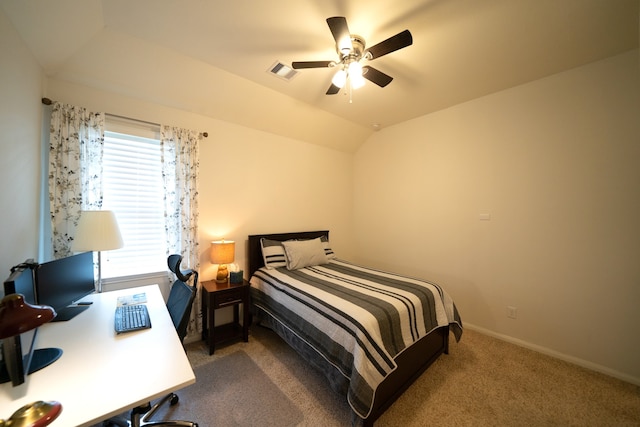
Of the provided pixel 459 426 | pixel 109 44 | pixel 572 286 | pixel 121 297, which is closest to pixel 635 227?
pixel 572 286

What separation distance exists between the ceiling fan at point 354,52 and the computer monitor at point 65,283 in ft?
6.72

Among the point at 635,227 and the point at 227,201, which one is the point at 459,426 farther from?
the point at 227,201

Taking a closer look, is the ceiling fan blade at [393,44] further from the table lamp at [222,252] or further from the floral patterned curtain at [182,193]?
the table lamp at [222,252]

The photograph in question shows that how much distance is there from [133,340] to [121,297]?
76cm

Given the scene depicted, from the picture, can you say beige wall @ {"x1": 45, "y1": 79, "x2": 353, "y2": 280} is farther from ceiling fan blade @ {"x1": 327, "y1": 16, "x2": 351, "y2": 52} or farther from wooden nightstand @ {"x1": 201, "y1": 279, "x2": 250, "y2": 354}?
ceiling fan blade @ {"x1": 327, "y1": 16, "x2": 351, "y2": 52}

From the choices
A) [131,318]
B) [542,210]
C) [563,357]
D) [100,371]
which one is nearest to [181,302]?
[131,318]

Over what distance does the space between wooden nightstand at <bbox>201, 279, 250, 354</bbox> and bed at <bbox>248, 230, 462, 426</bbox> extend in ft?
0.67

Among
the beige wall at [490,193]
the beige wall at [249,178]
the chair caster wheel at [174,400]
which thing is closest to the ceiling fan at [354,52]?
the beige wall at [249,178]

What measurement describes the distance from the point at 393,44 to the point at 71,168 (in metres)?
2.61

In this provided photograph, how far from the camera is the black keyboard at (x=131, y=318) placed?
1337mm

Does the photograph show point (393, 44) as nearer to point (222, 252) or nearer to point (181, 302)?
point (181, 302)

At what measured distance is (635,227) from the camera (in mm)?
1984

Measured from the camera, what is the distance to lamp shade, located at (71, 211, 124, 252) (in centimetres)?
171

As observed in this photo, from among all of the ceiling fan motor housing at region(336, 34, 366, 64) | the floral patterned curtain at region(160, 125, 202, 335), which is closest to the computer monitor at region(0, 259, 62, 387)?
the floral patterned curtain at region(160, 125, 202, 335)
